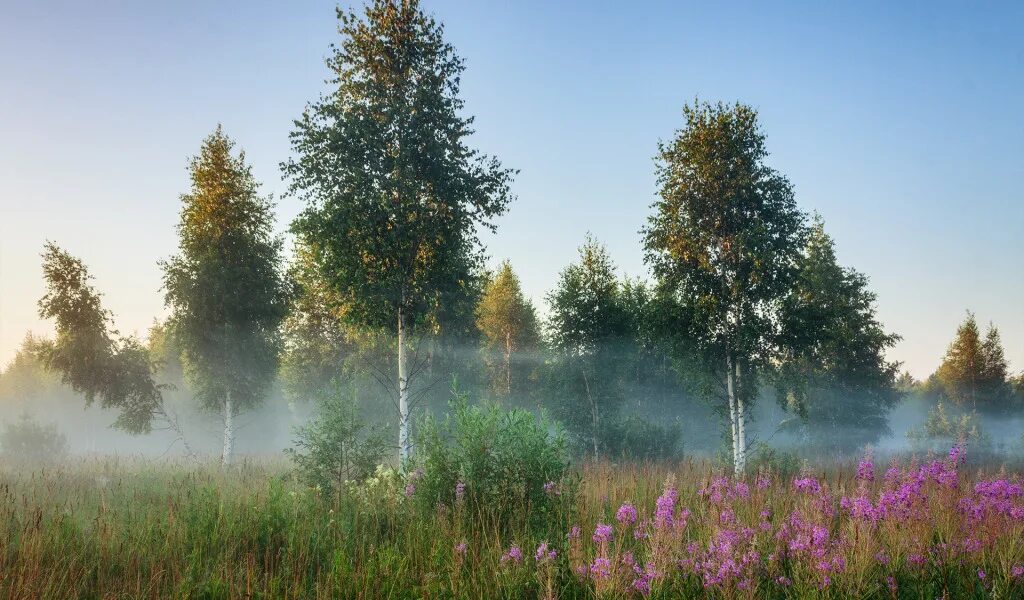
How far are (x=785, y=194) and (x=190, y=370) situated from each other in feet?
78.2

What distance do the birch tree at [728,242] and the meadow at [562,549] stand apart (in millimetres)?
12042

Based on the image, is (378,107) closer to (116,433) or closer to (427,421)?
(427,421)

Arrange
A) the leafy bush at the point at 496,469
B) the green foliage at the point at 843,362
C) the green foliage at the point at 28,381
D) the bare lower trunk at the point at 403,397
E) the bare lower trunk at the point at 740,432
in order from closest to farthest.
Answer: the leafy bush at the point at 496,469 < the bare lower trunk at the point at 403,397 < the bare lower trunk at the point at 740,432 < the green foliage at the point at 843,362 < the green foliage at the point at 28,381

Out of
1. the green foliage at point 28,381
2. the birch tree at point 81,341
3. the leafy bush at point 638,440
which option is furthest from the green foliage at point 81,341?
the green foliage at point 28,381

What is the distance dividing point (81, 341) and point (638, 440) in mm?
23991

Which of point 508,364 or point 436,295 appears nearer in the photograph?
point 436,295

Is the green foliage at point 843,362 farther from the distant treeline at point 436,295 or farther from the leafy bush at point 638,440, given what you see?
the leafy bush at point 638,440

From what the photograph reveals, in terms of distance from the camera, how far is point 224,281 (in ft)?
74.8

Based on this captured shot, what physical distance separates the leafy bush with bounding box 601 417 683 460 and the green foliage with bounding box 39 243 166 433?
21280mm

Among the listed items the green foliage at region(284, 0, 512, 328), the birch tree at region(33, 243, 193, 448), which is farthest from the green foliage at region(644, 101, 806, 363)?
the birch tree at region(33, 243, 193, 448)

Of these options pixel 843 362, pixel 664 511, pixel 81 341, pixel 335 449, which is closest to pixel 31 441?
pixel 81 341

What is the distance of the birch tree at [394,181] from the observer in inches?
593

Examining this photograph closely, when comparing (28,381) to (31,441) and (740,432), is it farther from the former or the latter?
(740,432)

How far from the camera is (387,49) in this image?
16.2 m
